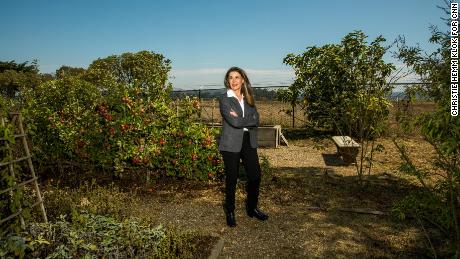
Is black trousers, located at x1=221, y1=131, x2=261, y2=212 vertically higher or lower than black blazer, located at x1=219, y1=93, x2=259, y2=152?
lower

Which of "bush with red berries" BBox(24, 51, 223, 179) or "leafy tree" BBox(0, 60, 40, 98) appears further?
"leafy tree" BBox(0, 60, 40, 98)

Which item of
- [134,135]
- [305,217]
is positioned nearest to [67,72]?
[134,135]

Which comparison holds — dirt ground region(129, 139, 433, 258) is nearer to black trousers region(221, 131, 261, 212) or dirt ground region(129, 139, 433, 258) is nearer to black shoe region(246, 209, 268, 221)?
black shoe region(246, 209, 268, 221)

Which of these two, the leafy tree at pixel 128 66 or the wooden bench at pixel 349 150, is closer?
the wooden bench at pixel 349 150

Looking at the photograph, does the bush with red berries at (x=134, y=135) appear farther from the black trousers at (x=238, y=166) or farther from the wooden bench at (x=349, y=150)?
the wooden bench at (x=349, y=150)

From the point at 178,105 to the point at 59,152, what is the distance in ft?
8.43

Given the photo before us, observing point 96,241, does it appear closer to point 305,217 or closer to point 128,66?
point 305,217

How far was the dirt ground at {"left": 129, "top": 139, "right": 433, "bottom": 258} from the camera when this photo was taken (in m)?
4.39

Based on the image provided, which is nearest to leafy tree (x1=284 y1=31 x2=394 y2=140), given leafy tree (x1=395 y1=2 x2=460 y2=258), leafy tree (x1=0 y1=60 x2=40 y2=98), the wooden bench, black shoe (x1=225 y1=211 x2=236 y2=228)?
the wooden bench

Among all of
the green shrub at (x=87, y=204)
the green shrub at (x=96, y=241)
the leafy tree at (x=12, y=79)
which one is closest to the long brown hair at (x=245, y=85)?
the green shrub at (x=96, y=241)

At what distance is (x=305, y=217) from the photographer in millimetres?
5414

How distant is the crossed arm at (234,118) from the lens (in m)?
4.75

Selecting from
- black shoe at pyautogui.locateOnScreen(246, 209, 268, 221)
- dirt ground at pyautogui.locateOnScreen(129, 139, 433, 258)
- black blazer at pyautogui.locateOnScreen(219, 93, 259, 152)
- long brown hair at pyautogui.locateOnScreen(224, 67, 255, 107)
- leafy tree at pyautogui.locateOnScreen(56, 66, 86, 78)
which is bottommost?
dirt ground at pyautogui.locateOnScreen(129, 139, 433, 258)

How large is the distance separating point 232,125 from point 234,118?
94mm
